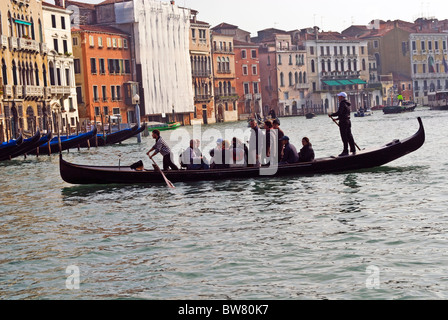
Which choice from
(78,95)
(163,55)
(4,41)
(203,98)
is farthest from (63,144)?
(203,98)

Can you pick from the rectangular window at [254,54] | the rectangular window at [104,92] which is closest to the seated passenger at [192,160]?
the rectangular window at [104,92]

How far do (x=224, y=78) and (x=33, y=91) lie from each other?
2885 cm

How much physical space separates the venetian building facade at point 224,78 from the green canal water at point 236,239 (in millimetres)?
47894

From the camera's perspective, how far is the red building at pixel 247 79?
216 feet

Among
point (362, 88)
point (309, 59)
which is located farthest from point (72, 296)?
point (362, 88)

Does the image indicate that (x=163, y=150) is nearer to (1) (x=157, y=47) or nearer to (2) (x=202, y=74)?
(1) (x=157, y=47)

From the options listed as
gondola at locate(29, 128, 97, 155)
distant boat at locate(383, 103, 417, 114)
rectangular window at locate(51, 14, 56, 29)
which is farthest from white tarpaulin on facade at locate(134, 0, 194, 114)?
gondola at locate(29, 128, 97, 155)

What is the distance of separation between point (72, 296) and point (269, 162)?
7.83 m

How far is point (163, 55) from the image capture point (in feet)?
171

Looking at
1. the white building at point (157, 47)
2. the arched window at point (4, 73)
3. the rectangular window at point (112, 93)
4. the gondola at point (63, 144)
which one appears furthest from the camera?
the white building at point (157, 47)

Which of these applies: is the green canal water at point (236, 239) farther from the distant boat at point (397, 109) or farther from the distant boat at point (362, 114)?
the distant boat at point (397, 109)

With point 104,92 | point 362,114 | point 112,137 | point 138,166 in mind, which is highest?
point 104,92

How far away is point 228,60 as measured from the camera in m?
64.1

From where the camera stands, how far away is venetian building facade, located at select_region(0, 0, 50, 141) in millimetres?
33875
